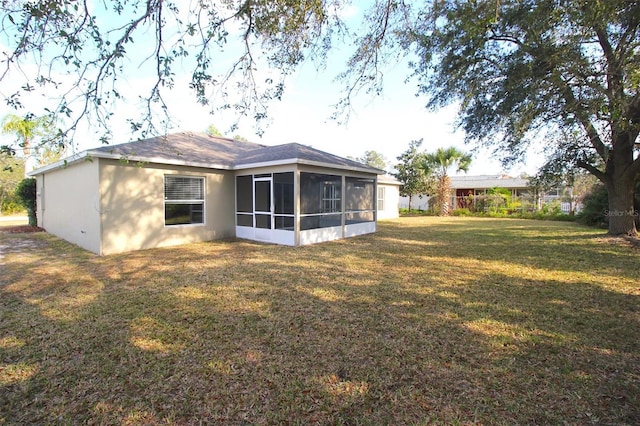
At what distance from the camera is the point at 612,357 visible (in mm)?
3271

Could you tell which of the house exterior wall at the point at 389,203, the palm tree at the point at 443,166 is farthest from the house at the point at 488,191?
the house exterior wall at the point at 389,203

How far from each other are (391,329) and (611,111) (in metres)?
6.20

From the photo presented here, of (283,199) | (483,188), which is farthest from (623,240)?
(483,188)

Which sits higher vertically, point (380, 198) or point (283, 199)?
point (380, 198)

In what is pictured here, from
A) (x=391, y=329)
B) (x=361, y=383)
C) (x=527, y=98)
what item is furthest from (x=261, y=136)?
(x=527, y=98)

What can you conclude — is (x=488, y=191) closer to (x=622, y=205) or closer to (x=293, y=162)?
(x=622, y=205)

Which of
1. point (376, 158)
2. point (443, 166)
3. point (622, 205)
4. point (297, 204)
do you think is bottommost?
point (622, 205)

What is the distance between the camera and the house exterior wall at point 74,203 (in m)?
8.75

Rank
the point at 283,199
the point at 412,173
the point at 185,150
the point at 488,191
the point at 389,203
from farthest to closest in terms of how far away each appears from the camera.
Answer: the point at 488,191 → the point at 412,173 → the point at 389,203 → the point at 185,150 → the point at 283,199

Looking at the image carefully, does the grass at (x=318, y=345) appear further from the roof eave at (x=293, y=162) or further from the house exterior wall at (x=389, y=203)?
the house exterior wall at (x=389, y=203)

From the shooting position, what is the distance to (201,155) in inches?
435

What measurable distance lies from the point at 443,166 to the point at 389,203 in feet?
17.6

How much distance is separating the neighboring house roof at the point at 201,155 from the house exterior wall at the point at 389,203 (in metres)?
9.24

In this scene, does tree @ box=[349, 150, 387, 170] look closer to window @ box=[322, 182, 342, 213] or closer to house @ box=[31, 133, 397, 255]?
house @ box=[31, 133, 397, 255]
